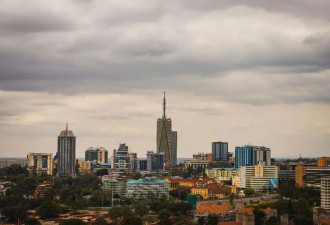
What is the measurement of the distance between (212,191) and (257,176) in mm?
14852

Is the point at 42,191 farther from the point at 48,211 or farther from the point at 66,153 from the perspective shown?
the point at 66,153

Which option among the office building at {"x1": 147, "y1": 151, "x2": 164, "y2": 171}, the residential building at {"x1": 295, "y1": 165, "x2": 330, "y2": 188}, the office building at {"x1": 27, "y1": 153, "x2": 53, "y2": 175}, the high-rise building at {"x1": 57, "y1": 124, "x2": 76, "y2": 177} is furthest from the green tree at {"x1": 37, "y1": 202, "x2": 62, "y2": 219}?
the office building at {"x1": 147, "y1": 151, "x2": 164, "y2": 171}

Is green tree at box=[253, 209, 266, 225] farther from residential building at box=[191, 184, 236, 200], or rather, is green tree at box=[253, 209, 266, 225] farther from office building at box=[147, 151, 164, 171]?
office building at box=[147, 151, 164, 171]

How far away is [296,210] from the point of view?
68.4 meters

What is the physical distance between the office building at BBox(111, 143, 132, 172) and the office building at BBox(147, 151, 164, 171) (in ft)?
20.0

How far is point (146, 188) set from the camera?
95438mm

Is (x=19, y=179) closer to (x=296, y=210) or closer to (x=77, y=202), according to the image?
(x=77, y=202)

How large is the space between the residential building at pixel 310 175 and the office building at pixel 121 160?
79937 millimetres

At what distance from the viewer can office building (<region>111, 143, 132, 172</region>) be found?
17754 cm

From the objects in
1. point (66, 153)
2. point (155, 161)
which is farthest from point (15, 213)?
point (155, 161)

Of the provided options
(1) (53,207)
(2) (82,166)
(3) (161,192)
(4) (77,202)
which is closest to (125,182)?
(3) (161,192)

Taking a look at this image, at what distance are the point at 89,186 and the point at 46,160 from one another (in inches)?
1869

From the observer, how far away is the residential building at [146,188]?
94188mm

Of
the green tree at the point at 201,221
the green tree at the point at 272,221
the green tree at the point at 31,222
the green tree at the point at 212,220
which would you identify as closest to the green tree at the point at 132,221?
the green tree at the point at 201,221
